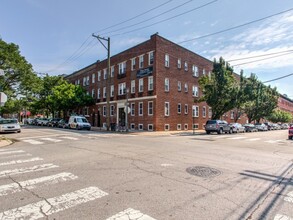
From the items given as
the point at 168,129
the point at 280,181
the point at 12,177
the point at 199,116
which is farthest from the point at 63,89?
the point at 280,181

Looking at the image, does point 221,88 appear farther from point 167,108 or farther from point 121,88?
point 121,88

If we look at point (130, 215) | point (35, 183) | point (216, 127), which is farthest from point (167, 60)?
point (130, 215)

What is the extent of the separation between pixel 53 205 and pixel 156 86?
25429mm

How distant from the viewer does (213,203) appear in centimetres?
419

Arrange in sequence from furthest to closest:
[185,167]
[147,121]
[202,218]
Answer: [147,121], [185,167], [202,218]

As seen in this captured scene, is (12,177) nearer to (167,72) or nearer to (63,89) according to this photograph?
(167,72)

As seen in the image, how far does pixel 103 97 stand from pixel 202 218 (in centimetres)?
3676

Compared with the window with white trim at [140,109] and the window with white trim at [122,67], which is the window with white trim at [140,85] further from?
the window with white trim at [122,67]

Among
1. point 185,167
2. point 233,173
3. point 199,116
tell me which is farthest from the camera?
point 199,116

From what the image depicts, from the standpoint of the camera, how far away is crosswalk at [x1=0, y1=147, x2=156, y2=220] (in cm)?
363

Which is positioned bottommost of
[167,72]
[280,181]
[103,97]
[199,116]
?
[280,181]

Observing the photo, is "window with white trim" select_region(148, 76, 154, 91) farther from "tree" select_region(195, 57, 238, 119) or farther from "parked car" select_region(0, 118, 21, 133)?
"parked car" select_region(0, 118, 21, 133)

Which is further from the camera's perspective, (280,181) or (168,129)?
(168,129)

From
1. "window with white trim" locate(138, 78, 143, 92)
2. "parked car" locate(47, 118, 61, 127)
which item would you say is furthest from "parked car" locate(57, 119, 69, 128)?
"window with white trim" locate(138, 78, 143, 92)
